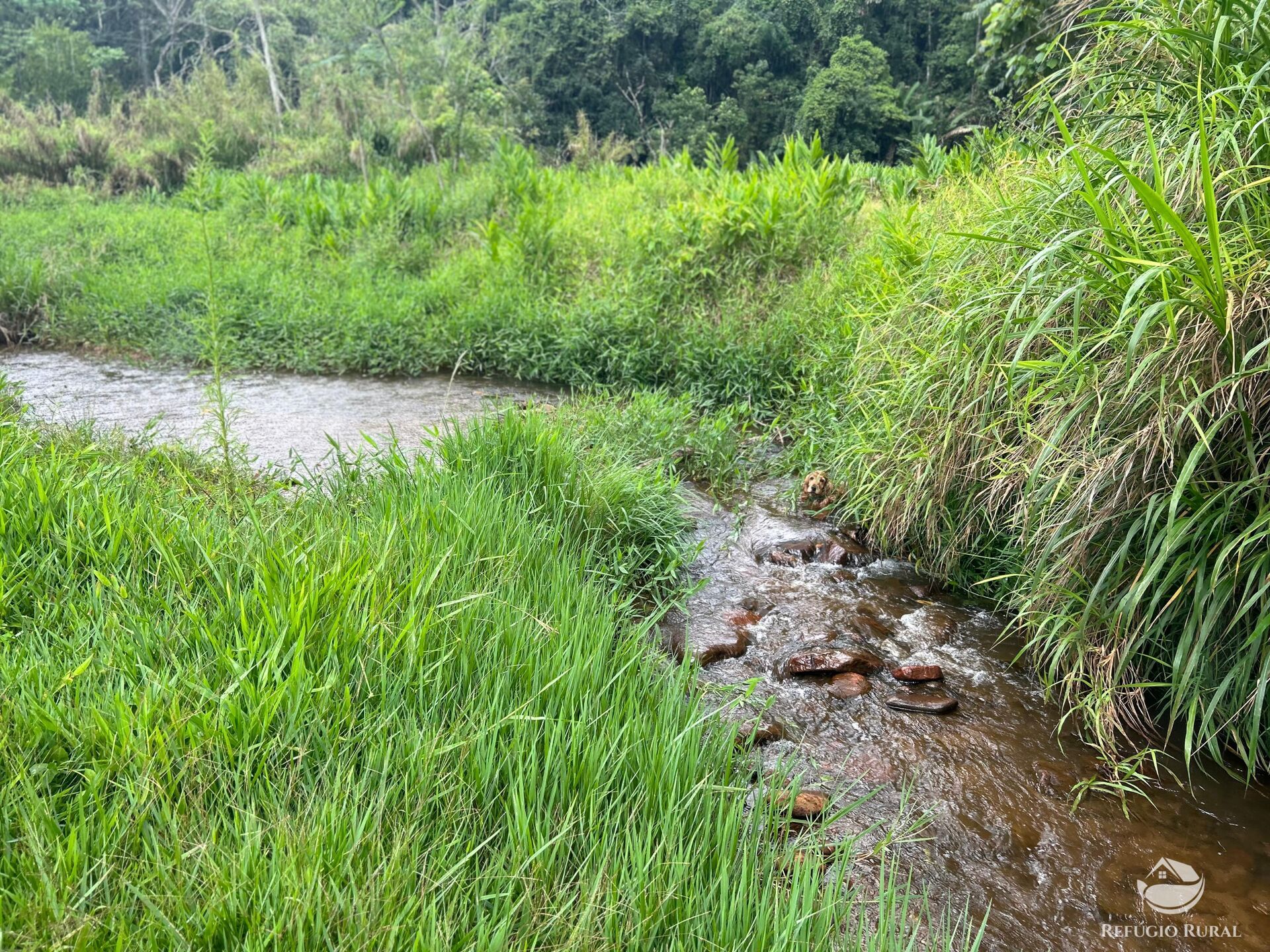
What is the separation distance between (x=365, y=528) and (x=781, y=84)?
20.6 meters

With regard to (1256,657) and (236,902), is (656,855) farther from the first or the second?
(1256,657)

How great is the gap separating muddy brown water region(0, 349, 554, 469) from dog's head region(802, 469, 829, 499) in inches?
71.5

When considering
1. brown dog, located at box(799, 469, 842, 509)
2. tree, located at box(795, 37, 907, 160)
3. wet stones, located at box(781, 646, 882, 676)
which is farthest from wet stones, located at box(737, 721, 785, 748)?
tree, located at box(795, 37, 907, 160)

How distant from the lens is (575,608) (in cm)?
267

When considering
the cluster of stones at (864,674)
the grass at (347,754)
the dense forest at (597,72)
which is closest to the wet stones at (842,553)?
the cluster of stones at (864,674)

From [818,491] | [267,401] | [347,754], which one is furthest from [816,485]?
[267,401]

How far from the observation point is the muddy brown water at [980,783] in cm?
202

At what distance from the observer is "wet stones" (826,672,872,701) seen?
2893 millimetres

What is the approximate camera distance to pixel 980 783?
8.09 feet

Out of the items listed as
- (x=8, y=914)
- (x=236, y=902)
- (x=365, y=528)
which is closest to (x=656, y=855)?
(x=236, y=902)

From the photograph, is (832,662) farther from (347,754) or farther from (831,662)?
(347,754)

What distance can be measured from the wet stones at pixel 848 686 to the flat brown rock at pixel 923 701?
94mm

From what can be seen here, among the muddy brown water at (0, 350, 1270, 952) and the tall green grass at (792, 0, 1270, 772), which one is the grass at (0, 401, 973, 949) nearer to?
the muddy brown water at (0, 350, 1270, 952)

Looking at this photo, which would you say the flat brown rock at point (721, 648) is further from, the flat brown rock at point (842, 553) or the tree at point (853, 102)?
the tree at point (853, 102)
